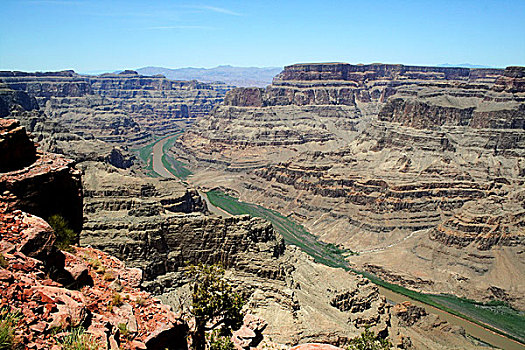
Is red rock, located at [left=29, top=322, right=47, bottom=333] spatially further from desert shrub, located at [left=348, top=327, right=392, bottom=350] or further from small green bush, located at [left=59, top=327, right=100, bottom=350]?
desert shrub, located at [left=348, top=327, right=392, bottom=350]

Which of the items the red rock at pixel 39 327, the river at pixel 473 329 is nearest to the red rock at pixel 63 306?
the red rock at pixel 39 327

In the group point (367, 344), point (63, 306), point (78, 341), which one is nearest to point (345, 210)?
point (367, 344)

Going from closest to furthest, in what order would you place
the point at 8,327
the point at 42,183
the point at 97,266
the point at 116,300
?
the point at 8,327
the point at 116,300
the point at 42,183
the point at 97,266

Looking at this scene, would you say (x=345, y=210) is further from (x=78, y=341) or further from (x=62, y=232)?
(x=78, y=341)

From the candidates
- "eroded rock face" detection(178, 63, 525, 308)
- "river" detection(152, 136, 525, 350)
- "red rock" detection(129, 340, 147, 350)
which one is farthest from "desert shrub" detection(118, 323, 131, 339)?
"eroded rock face" detection(178, 63, 525, 308)

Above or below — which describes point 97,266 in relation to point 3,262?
below

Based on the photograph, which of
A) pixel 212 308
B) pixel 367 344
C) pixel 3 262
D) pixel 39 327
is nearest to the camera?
pixel 39 327

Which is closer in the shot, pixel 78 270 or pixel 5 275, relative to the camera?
pixel 5 275
